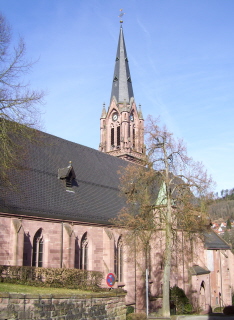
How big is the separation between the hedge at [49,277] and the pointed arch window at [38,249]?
17.8 ft

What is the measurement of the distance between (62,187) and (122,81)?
29720 mm

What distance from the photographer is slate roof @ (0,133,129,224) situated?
2334 cm

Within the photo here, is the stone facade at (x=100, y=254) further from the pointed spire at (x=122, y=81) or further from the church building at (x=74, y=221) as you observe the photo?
the pointed spire at (x=122, y=81)

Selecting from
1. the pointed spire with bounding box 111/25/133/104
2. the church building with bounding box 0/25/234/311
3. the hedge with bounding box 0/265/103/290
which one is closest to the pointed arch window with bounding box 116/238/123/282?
the church building with bounding box 0/25/234/311

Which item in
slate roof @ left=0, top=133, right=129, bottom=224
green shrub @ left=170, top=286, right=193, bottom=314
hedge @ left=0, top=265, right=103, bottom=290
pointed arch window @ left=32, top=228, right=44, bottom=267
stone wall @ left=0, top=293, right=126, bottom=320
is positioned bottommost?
green shrub @ left=170, top=286, right=193, bottom=314

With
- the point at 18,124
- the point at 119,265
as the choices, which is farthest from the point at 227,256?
the point at 18,124

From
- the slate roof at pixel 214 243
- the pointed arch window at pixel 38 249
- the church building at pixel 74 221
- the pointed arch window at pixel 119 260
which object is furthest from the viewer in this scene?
the slate roof at pixel 214 243

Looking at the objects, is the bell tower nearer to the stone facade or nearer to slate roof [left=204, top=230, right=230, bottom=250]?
slate roof [left=204, top=230, right=230, bottom=250]

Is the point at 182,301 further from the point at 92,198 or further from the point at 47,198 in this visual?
the point at 47,198

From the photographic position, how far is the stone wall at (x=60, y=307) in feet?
36.0

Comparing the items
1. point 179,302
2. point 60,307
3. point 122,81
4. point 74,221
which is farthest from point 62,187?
point 122,81

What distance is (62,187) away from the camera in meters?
27.1

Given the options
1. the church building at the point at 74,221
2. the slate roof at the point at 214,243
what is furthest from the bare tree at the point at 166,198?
the slate roof at the point at 214,243

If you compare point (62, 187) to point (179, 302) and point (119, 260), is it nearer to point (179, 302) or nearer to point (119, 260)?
point (119, 260)
